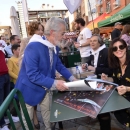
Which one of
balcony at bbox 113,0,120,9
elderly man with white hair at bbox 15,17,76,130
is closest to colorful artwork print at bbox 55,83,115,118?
elderly man with white hair at bbox 15,17,76,130

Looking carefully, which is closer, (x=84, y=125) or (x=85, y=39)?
(x=84, y=125)

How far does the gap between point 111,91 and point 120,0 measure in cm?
1796

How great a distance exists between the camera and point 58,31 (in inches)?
61.7

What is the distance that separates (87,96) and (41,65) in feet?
1.95

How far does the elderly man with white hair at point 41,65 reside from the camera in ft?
5.04

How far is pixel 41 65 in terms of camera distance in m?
1.63

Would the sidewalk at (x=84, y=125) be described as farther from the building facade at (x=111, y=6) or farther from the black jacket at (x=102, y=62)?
the building facade at (x=111, y=6)

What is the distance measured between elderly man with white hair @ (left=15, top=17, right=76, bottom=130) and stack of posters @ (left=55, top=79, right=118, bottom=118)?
0.36 feet

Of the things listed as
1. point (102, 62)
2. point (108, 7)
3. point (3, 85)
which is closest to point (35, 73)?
point (102, 62)

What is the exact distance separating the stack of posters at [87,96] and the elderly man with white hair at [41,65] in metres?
0.11

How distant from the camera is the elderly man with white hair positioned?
5.04 feet

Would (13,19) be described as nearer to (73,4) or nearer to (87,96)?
(73,4)

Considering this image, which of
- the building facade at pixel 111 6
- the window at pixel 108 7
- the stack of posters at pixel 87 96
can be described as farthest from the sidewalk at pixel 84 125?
the window at pixel 108 7

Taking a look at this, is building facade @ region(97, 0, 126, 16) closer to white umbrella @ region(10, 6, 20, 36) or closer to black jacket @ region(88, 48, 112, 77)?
white umbrella @ region(10, 6, 20, 36)
